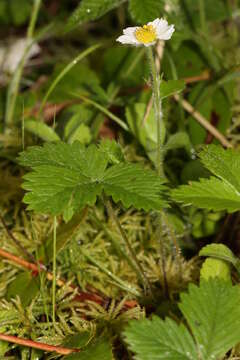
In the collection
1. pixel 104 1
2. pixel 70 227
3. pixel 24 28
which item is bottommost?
pixel 70 227

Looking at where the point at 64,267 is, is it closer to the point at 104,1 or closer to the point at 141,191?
the point at 141,191

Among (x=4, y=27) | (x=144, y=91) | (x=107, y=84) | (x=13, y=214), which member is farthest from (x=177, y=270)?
(x=4, y=27)

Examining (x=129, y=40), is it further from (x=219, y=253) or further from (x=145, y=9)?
(x=219, y=253)

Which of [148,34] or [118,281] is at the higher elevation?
[148,34]

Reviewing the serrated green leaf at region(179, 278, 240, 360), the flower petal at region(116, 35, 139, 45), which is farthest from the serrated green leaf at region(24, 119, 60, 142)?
the serrated green leaf at region(179, 278, 240, 360)

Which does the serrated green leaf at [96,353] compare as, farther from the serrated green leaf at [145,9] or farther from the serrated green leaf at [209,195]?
the serrated green leaf at [145,9]

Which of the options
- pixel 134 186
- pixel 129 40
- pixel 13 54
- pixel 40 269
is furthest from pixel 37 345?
pixel 13 54
